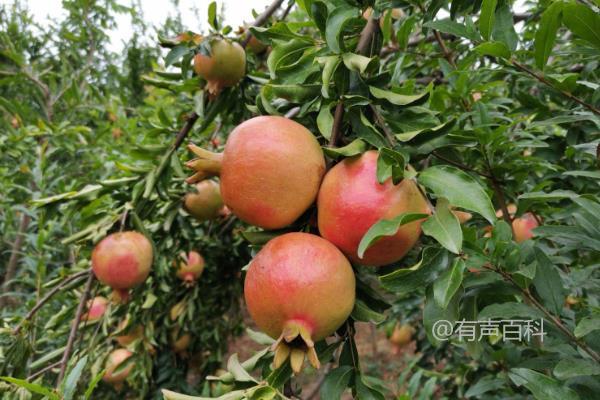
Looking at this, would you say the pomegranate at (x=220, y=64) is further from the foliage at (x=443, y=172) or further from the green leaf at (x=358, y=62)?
the green leaf at (x=358, y=62)

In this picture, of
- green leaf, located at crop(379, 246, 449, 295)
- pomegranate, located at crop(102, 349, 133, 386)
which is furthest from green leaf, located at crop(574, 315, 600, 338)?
pomegranate, located at crop(102, 349, 133, 386)

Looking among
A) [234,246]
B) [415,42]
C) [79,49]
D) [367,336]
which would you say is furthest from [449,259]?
[367,336]

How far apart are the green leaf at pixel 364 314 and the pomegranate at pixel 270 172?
19cm

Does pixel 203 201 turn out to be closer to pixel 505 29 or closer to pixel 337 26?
pixel 337 26

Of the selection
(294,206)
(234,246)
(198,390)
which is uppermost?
(294,206)

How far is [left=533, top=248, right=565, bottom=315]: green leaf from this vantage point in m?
0.85

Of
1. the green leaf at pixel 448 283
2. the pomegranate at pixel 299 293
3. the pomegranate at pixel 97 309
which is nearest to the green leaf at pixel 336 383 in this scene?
the pomegranate at pixel 299 293

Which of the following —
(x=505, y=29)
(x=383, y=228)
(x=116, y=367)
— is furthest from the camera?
(x=116, y=367)

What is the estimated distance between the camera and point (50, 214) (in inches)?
55.6

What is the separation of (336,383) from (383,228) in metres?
0.32

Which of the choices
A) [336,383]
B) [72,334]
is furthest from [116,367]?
[336,383]

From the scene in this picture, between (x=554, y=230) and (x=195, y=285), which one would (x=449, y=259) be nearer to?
(x=554, y=230)

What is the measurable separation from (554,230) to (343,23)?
0.56m

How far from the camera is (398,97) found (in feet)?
2.53
